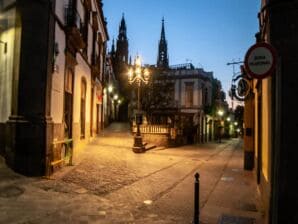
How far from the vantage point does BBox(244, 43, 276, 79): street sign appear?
414 centimetres

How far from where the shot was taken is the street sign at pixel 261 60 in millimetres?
4137

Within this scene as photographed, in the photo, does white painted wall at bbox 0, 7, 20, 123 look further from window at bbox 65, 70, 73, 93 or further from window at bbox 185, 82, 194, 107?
window at bbox 185, 82, 194, 107

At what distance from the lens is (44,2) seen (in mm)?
9492

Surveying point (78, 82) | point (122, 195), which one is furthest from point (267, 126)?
point (78, 82)

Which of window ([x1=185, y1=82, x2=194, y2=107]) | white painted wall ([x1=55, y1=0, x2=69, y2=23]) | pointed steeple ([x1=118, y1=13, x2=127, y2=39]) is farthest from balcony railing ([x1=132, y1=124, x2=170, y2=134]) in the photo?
pointed steeple ([x1=118, y1=13, x2=127, y2=39])

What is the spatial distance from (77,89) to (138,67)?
424cm

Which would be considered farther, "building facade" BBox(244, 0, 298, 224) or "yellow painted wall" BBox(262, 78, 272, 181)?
"yellow painted wall" BBox(262, 78, 272, 181)

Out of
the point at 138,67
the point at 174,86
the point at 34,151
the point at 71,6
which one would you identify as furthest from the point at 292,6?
the point at 174,86

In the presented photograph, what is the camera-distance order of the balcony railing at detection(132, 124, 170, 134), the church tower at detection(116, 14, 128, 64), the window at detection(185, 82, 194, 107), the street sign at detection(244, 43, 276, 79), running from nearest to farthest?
the street sign at detection(244, 43, 276, 79) → the balcony railing at detection(132, 124, 170, 134) → the window at detection(185, 82, 194, 107) → the church tower at detection(116, 14, 128, 64)

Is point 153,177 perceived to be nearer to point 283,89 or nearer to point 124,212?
point 124,212

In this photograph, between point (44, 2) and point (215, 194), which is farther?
point (44, 2)

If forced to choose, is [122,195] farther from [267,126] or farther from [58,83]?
[58,83]

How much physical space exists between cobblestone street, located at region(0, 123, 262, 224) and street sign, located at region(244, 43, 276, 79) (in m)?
3.32

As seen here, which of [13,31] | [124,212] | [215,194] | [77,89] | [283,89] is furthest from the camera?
[77,89]
